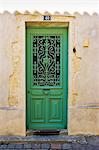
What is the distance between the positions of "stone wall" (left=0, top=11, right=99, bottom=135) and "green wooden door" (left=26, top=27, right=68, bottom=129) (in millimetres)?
269

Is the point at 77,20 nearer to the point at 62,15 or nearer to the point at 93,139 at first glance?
the point at 62,15

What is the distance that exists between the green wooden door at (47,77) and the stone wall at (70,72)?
0.27m

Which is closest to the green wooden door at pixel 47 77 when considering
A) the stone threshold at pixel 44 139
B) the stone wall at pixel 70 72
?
the stone wall at pixel 70 72

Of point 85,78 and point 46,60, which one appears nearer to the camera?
point 85,78

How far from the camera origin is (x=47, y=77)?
8617mm

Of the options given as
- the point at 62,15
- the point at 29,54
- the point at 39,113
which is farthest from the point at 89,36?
the point at 39,113

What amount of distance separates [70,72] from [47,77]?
0.63 meters

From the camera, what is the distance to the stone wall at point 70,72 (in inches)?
323

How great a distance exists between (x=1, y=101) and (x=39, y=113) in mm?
1035

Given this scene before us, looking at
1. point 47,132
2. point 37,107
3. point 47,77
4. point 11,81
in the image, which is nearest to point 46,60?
point 47,77

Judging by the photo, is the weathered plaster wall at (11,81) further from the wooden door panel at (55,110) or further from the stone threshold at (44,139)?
the wooden door panel at (55,110)

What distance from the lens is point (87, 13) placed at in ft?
27.0

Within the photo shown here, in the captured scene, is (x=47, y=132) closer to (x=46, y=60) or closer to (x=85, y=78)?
(x=85, y=78)

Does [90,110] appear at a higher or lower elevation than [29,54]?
lower
